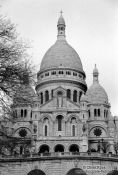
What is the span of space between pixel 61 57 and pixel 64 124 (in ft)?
75.0

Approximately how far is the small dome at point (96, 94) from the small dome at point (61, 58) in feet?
21.0

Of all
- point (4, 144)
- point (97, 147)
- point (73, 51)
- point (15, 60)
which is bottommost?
point (4, 144)

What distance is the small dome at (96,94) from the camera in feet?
399

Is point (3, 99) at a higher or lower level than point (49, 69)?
lower

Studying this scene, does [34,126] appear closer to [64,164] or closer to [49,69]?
[49,69]

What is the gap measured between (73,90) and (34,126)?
59.2 ft

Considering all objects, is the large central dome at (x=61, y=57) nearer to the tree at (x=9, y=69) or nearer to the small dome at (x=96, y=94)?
the small dome at (x=96, y=94)

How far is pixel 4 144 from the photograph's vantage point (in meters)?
39.8

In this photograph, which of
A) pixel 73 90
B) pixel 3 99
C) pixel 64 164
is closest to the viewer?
pixel 3 99

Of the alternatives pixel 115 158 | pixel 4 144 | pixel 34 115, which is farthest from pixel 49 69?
pixel 4 144

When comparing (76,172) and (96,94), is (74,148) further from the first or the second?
(76,172)

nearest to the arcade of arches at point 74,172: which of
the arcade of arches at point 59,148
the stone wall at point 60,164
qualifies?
the stone wall at point 60,164

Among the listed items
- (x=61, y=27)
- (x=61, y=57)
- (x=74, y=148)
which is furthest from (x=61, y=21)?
(x=74, y=148)

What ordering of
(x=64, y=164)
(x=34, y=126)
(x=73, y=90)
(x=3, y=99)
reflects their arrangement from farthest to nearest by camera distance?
(x=73, y=90) < (x=34, y=126) < (x=64, y=164) < (x=3, y=99)
